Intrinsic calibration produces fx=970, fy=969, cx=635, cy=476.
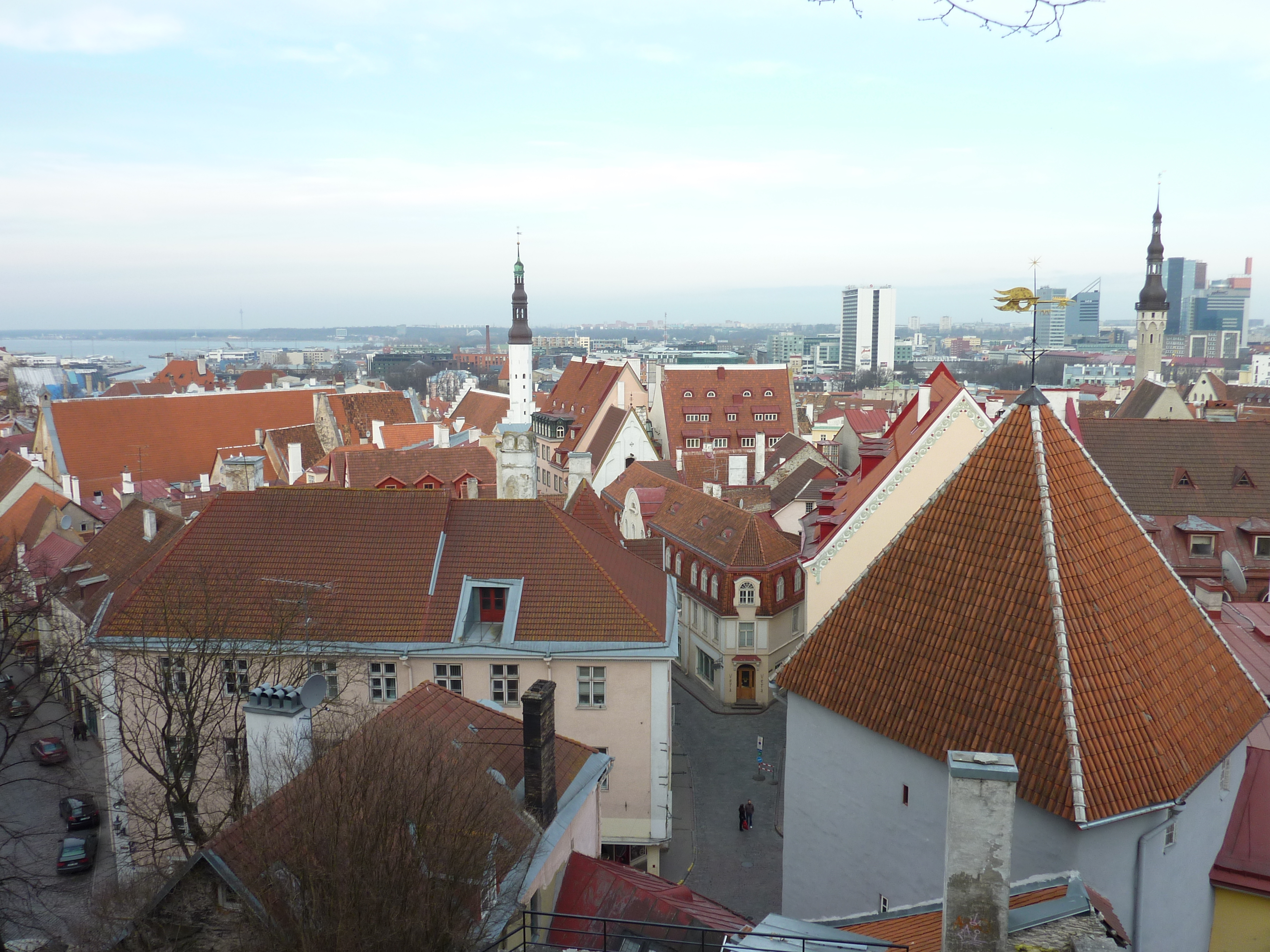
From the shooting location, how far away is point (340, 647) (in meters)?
22.1

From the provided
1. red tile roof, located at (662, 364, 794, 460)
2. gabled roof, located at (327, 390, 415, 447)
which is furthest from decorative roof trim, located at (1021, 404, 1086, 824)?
red tile roof, located at (662, 364, 794, 460)

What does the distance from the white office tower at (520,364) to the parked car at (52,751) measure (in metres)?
46.4

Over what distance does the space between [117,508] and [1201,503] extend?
51.0 m

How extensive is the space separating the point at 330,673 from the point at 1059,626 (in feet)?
51.9

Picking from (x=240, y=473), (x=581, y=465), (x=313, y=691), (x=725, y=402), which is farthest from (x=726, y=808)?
(x=725, y=402)

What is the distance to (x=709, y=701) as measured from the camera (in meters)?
37.4

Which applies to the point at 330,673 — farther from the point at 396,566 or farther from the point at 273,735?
the point at 273,735

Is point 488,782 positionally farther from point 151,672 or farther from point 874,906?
point 151,672

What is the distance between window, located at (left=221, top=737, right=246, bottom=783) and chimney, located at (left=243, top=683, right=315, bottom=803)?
17.2 feet

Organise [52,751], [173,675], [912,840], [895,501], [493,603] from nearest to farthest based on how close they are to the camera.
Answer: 1. [912,840]
2. [173,675]
3. [493,603]
4. [895,501]
5. [52,751]

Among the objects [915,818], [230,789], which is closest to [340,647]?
[230,789]

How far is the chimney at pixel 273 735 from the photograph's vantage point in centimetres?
Result: 1471

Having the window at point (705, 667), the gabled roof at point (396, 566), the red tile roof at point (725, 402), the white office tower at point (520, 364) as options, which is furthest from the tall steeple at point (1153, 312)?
the gabled roof at point (396, 566)

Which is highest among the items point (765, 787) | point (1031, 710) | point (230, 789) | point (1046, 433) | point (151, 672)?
point (1046, 433)
